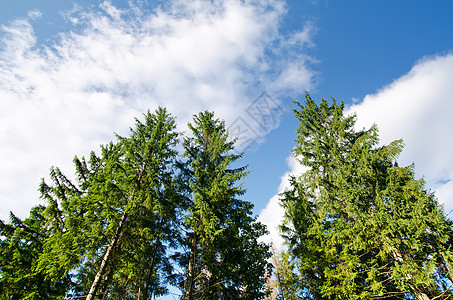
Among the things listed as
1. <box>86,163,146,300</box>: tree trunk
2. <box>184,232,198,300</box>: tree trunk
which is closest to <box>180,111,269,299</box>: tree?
Result: <box>184,232,198,300</box>: tree trunk

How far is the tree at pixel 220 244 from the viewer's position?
9547mm

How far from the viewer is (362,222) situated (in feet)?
30.8

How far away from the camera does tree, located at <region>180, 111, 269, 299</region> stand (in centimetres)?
955

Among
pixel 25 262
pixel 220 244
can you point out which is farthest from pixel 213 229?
pixel 25 262

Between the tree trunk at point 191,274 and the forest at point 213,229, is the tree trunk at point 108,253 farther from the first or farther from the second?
the tree trunk at point 191,274

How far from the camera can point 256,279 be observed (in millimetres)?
9539

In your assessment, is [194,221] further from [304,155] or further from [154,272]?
[304,155]

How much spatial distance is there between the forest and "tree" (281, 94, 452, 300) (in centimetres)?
6

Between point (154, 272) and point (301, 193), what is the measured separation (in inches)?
439

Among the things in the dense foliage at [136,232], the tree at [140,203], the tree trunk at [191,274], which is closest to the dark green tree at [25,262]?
the dense foliage at [136,232]

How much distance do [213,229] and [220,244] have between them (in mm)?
1423

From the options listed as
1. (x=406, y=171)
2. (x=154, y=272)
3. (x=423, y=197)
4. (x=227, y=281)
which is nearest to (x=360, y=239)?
(x=423, y=197)

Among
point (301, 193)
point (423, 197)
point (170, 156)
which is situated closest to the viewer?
point (423, 197)

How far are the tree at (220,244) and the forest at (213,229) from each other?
0.06m
